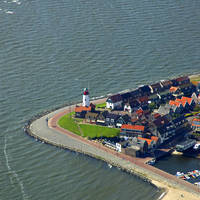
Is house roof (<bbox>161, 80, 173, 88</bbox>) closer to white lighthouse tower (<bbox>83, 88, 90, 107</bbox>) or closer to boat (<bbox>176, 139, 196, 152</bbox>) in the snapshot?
white lighthouse tower (<bbox>83, 88, 90, 107</bbox>)

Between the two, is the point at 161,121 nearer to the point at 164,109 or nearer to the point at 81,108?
the point at 164,109

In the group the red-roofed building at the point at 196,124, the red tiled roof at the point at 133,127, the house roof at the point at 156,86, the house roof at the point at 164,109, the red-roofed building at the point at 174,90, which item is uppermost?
the house roof at the point at 156,86

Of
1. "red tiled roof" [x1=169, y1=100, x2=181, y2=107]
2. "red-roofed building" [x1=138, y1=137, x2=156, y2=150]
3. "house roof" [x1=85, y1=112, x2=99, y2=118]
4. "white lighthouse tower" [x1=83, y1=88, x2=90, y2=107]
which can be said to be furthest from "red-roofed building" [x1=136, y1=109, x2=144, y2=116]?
"white lighthouse tower" [x1=83, y1=88, x2=90, y2=107]

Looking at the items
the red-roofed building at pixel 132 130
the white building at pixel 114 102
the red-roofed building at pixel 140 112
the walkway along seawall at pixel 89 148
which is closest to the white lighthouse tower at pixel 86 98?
the walkway along seawall at pixel 89 148

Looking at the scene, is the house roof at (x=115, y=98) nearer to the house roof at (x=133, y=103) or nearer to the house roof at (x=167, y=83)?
the house roof at (x=133, y=103)

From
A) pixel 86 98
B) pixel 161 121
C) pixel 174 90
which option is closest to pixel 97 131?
pixel 86 98

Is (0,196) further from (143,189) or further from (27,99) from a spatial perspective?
(27,99)
